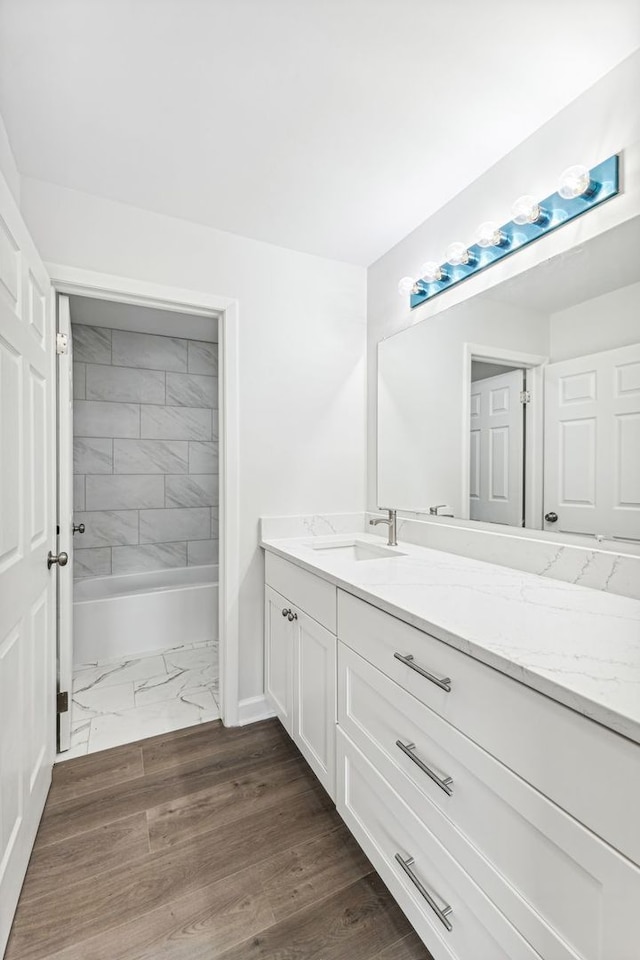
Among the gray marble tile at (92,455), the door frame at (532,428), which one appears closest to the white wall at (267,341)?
the door frame at (532,428)

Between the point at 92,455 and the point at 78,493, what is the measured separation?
30 centimetres

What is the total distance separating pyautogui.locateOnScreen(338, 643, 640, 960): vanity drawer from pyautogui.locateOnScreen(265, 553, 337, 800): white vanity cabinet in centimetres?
35

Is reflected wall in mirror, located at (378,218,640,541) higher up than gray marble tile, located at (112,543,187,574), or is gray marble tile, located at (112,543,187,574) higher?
reflected wall in mirror, located at (378,218,640,541)

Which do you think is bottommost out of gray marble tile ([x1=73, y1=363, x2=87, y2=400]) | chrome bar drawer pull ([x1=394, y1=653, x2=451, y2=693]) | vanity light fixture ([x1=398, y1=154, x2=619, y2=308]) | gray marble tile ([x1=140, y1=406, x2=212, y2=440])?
chrome bar drawer pull ([x1=394, y1=653, x2=451, y2=693])

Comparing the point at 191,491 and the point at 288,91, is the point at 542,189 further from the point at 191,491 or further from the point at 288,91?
the point at 191,491

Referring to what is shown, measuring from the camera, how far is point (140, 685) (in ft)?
8.18

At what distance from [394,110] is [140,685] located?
2824mm

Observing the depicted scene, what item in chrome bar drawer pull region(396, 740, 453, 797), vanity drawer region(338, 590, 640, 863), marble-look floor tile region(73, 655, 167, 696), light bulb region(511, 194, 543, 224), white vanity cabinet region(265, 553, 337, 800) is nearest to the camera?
vanity drawer region(338, 590, 640, 863)

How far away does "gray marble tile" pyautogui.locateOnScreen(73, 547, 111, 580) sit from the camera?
10.8 ft

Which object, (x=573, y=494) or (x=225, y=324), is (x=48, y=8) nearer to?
(x=225, y=324)

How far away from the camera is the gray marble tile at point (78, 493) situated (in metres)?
3.29

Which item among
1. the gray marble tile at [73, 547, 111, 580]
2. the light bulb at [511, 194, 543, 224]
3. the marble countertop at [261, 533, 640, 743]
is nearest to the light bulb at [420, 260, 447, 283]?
the light bulb at [511, 194, 543, 224]

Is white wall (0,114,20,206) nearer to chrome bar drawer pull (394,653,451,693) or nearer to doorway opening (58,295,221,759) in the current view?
doorway opening (58,295,221,759)

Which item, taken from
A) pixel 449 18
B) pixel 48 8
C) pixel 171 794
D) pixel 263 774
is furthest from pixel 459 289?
pixel 171 794
